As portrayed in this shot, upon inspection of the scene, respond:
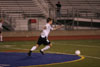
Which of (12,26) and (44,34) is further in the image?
(12,26)

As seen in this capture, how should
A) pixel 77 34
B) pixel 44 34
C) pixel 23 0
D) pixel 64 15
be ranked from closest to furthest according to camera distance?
pixel 44 34
pixel 77 34
pixel 64 15
pixel 23 0

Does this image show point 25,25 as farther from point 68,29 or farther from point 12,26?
point 68,29

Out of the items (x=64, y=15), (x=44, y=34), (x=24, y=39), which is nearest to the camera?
(x=44, y=34)

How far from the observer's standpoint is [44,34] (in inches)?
569

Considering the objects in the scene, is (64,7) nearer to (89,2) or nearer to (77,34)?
(89,2)

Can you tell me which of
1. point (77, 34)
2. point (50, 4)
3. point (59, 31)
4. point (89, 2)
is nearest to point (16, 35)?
point (59, 31)

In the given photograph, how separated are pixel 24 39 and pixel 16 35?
4.04 feet

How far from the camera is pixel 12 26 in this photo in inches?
1130

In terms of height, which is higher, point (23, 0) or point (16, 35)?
point (23, 0)

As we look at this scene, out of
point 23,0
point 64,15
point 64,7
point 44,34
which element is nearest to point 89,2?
point 64,7

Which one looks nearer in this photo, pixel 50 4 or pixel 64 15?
pixel 64 15

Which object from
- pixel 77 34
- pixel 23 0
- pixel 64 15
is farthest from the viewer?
pixel 23 0

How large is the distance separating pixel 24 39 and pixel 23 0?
9056 millimetres

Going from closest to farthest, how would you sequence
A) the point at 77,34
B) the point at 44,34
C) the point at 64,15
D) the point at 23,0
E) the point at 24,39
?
the point at 44,34
the point at 24,39
the point at 77,34
the point at 64,15
the point at 23,0
